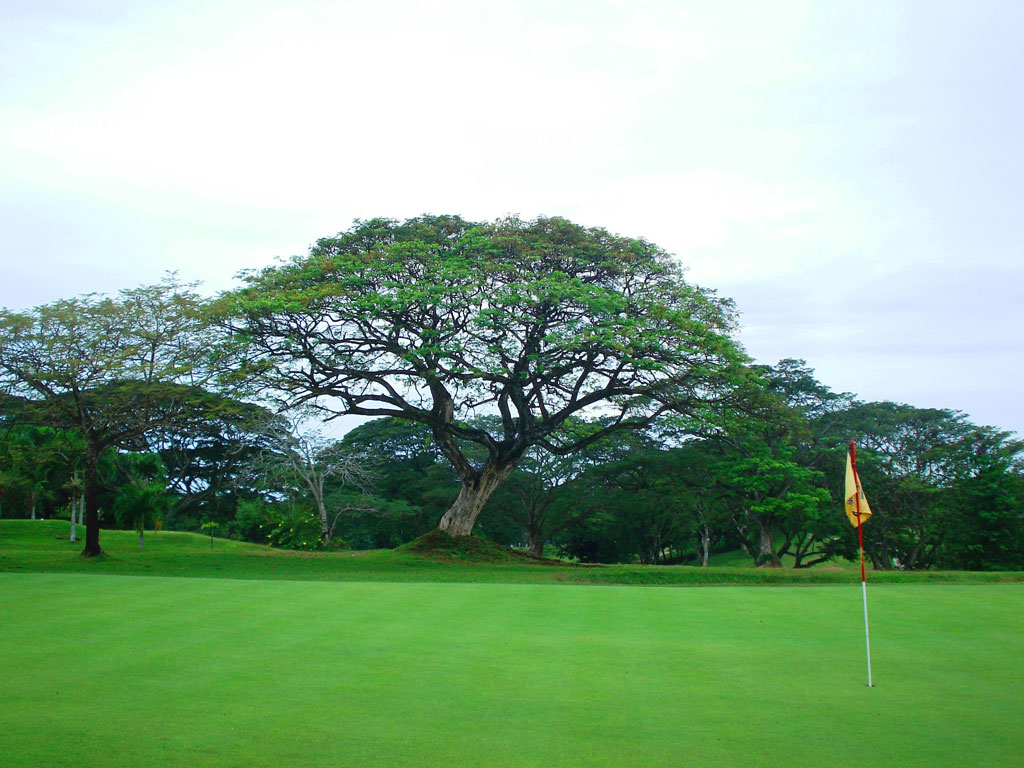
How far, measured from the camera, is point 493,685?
7.80 m

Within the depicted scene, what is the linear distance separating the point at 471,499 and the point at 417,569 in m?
5.61

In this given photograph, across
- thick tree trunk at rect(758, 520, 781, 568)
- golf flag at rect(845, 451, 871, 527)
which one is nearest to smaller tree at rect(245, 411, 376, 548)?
thick tree trunk at rect(758, 520, 781, 568)

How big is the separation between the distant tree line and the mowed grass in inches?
418

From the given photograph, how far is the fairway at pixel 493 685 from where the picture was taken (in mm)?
5902

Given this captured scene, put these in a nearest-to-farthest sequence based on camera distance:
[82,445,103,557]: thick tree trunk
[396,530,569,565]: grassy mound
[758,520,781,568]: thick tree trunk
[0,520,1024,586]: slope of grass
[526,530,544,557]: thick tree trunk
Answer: [0,520,1024,586]: slope of grass, [82,445,103,557]: thick tree trunk, [396,530,569,565]: grassy mound, [758,520,781,568]: thick tree trunk, [526,530,544,557]: thick tree trunk

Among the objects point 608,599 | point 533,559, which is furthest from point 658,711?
point 533,559

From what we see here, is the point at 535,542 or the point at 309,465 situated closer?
the point at 309,465

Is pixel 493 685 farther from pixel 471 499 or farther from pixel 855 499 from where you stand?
pixel 471 499

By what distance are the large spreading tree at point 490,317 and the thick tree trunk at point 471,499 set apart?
2139mm

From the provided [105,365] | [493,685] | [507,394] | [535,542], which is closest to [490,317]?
[507,394]

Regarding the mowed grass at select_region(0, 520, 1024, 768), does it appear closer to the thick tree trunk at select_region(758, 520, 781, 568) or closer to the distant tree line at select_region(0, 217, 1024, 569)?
the distant tree line at select_region(0, 217, 1024, 569)

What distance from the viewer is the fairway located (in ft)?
19.4

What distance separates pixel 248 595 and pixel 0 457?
63.1 feet

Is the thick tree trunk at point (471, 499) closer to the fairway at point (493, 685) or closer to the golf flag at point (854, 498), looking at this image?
the fairway at point (493, 685)
